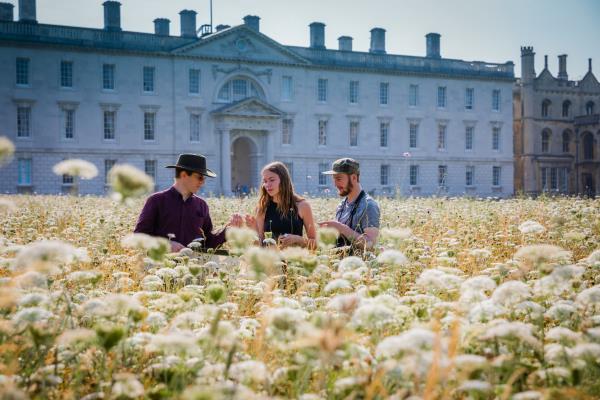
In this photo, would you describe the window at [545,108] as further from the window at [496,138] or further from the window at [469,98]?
the window at [469,98]

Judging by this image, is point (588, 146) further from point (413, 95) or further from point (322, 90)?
point (322, 90)

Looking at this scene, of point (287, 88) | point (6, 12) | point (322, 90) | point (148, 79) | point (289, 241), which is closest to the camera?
point (289, 241)

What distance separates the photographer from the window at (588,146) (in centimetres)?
5453

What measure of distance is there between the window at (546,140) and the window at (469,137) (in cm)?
753

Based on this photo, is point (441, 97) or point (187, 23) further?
point (441, 97)

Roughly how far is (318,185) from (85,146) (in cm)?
1572

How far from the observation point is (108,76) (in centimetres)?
4041

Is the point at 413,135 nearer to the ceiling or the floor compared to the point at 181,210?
nearer to the ceiling

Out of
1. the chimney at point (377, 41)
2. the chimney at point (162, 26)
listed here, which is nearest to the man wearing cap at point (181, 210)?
the chimney at point (162, 26)

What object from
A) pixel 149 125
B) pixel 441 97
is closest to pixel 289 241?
pixel 149 125

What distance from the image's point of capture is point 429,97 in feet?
163

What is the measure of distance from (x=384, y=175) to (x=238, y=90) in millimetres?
13011

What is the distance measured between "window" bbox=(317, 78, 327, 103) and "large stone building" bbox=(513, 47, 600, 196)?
62.2 ft

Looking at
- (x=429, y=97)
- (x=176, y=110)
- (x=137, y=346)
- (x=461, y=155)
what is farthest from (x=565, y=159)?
(x=137, y=346)
